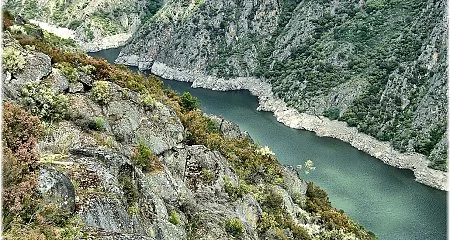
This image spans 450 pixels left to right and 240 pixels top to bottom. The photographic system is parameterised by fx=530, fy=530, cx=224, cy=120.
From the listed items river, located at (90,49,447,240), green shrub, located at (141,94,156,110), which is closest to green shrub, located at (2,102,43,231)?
green shrub, located at (141,94,156,110)

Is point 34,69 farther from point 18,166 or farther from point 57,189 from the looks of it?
point 18,166

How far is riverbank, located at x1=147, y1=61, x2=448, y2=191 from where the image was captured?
93688 millimetres

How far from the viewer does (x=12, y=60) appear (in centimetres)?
2350

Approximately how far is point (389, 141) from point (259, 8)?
86.0 m

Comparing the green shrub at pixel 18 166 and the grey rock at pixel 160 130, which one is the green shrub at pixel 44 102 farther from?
the green shrub at pixel 18 166

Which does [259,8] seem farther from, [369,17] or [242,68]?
[369,17]

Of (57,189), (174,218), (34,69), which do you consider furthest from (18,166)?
(34,69)

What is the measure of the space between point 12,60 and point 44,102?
302 centimetres

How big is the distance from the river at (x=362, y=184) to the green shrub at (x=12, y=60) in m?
53.0

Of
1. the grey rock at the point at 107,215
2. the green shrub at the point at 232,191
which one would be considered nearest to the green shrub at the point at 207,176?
the green shrub at the point at 232,191

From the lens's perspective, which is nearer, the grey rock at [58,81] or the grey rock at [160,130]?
the grey rock at [58,81]

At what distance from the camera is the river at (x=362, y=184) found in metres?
68.3

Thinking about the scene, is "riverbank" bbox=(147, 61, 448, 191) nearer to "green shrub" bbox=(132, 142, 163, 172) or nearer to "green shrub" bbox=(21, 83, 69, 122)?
"green shrub" bbox=(132, 142, 163, 172)

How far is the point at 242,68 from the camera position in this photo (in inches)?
6437
